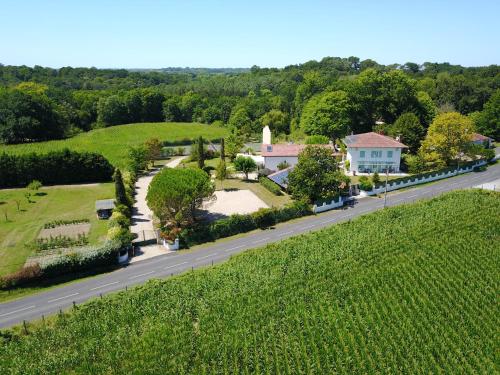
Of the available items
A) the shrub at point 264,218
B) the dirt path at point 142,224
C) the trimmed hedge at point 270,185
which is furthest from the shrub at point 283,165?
the dirt path at point 142,224

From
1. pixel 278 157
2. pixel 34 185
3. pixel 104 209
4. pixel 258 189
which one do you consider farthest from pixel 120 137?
pixel 104 209

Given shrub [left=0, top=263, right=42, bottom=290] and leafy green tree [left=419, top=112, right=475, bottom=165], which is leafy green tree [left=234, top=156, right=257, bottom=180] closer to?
leafy green tree [left=419, top=112, right=475, bottom=165]

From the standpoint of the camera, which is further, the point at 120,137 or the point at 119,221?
the point at 120,137

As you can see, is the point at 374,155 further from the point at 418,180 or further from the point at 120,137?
the point at 120,137

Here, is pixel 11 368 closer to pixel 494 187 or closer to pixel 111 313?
pixel 111 313

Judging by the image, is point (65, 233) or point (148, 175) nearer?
point (65, 233)

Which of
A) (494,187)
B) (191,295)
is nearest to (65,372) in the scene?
(191,295)

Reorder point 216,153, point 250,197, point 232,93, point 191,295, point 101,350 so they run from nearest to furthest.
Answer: point 101,350, point 191,295, point 250,197, point 216,153, point 232,93

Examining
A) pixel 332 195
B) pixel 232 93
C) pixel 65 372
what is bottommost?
pixel 65 372

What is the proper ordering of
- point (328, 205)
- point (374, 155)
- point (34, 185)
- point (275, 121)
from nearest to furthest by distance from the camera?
1. point (328, 205)
2. point (34, 185)
3. point (374, 155)
4. point (275, 121)
